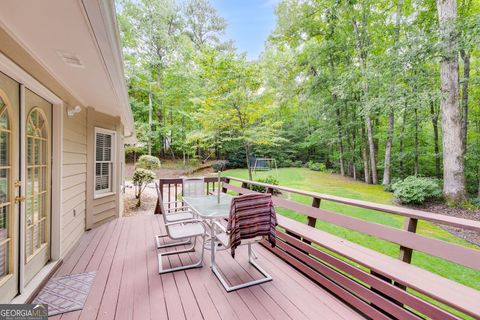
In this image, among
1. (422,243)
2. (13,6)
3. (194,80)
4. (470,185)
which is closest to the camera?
(13,6)

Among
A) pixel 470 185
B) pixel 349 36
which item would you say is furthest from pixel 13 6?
pixel 470 185

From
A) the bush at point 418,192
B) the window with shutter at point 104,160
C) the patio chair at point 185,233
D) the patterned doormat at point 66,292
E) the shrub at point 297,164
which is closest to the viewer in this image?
the patterned doormat at point 66,292

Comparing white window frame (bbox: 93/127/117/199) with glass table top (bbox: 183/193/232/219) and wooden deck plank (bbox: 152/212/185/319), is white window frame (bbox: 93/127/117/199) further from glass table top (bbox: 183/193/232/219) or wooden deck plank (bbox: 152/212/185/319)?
wooden deck plank (bbox: 152/212/185/319)

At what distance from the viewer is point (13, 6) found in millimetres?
1408

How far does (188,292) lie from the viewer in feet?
7.27

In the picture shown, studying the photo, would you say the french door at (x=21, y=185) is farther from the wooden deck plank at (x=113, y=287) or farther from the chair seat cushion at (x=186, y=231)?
the chair seat cushion at (x=186, y=231)

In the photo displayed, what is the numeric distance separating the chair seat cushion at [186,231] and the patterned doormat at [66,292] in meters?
0.94

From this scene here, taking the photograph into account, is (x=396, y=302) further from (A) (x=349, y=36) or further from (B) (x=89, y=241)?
(A) (x=349, y=36)

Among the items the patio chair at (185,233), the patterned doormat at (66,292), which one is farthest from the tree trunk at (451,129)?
the patterned doormat at (66,292)

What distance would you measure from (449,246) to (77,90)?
14.4 feet

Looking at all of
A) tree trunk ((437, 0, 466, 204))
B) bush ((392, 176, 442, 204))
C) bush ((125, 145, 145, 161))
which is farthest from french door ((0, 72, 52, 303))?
bush ((125, 145, 145, 161))

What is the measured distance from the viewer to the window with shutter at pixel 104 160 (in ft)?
14.9

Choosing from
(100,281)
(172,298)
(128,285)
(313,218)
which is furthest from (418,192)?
(100,281)

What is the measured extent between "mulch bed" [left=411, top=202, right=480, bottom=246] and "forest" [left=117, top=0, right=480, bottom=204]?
36 cm
